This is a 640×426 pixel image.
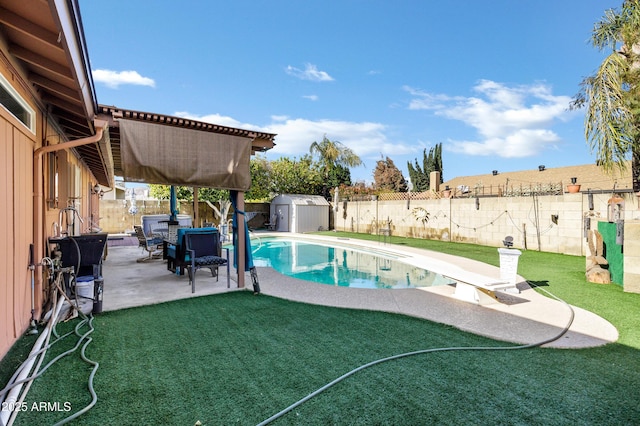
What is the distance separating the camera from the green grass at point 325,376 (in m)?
2.27

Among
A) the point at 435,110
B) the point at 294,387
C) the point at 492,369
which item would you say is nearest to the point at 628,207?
the point at 492,369

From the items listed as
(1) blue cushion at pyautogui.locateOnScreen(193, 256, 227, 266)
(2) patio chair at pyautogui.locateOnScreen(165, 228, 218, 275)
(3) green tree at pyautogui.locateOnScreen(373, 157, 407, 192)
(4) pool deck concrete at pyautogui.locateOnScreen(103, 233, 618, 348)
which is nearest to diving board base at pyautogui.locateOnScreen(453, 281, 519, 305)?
(4) pool deck concrete at pyautogui.locateOnScreen(103, 233, 618, 348)

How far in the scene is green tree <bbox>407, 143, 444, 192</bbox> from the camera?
1320 inches

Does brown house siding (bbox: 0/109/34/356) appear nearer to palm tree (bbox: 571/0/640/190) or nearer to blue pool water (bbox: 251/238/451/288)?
blue pool water (bbox: 251/238/451/288)

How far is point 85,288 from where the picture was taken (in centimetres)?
493

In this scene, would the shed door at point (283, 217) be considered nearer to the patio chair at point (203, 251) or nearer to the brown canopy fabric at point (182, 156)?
the patio chair at point (203, 251)

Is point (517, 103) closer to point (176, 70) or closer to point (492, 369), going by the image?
point (176, 70)

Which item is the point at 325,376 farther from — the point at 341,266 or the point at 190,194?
the point at 190,194

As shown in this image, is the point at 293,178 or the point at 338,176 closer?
the point at 293,178

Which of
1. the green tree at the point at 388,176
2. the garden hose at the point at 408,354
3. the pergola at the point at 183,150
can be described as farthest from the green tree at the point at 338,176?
the garden hose at the point at 408,354

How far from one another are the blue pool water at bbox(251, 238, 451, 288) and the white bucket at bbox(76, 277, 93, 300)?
16.3 ft

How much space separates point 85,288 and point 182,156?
249 centimetres

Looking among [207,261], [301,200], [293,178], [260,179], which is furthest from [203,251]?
[293,178]

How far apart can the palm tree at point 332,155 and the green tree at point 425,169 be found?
29.9 ft
